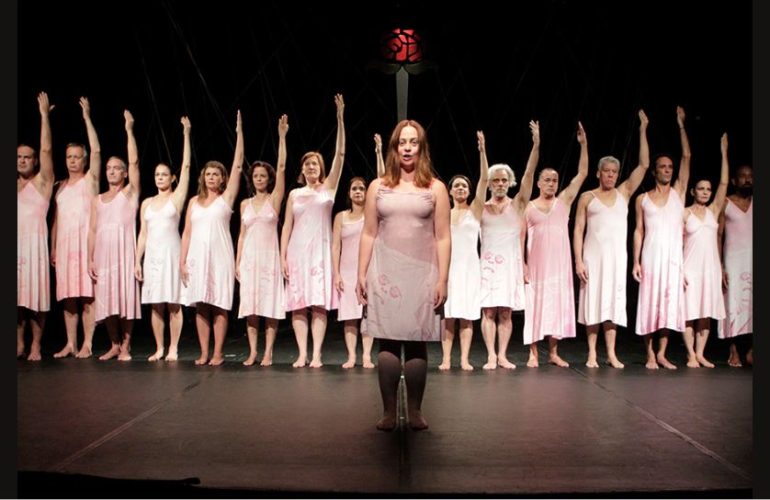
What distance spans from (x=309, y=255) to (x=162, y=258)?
4.05ft

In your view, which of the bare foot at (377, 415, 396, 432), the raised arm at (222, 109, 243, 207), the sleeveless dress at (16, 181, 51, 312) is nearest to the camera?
the bare foot at (377, 415, 396, 432)

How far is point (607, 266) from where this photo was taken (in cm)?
618

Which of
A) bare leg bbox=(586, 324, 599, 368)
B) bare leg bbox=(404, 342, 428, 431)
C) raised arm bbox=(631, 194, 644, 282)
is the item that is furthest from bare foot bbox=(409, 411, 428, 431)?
raised arm bbox=(631, 194, 644, 282)

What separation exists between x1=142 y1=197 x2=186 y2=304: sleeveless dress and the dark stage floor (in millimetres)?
695

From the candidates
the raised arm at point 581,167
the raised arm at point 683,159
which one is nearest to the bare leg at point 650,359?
the raised arm at point 683,159

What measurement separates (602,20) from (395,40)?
6.82 feet

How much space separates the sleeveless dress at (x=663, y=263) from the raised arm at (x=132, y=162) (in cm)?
411

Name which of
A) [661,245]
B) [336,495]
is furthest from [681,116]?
[336,495]

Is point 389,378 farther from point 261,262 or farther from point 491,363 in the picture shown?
point 261,262

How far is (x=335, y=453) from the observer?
11.0ft

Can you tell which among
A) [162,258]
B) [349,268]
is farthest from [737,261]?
[162,258]

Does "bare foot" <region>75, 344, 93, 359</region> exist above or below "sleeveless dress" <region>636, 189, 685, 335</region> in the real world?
below

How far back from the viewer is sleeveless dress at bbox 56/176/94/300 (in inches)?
254

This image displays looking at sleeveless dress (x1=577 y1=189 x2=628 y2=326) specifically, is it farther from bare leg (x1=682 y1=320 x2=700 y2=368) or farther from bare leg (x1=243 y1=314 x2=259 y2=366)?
bare leg (x1=243 y1=314 x2=259 y2=366)
